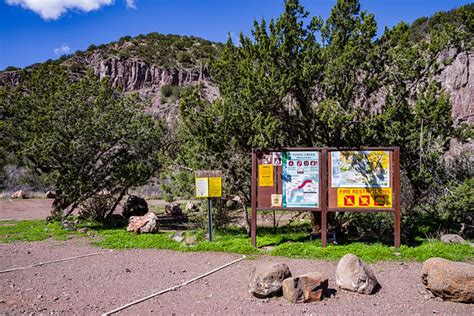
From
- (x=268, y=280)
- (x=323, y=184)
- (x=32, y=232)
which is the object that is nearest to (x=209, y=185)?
(x=323, y=184)

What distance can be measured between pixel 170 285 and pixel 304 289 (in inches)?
93.8

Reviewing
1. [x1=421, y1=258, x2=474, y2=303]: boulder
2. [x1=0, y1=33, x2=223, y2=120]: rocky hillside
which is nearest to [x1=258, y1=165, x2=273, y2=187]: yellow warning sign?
[x1=421, y1=258, x2=474, y2=303]: boulder

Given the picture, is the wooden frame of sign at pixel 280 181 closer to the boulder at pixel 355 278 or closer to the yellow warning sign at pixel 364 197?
the yellow warning sign at pixel 364 197

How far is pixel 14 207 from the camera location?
24906 mm

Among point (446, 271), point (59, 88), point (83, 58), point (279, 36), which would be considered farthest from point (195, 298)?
point (83, 58)

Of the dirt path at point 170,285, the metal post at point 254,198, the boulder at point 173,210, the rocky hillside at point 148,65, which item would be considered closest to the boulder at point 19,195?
the boulder at point 173,210

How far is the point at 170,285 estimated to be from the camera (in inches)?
290

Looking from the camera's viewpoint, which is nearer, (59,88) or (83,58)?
(59,88)

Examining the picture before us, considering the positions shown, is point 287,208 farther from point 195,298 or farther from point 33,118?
point 33,118

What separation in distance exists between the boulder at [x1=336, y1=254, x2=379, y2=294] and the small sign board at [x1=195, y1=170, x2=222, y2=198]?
470 cm

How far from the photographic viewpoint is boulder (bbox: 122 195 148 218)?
18828 mm

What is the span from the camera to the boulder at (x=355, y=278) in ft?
21.7

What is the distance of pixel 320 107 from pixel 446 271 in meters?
5.63

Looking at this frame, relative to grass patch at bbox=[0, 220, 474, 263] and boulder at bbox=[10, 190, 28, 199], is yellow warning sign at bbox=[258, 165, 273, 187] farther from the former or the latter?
boulder at bbox=[10, 190, 28, 199]
